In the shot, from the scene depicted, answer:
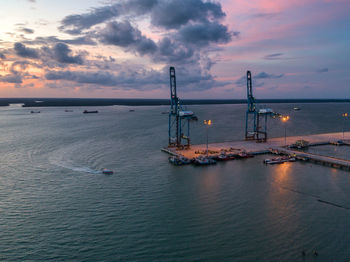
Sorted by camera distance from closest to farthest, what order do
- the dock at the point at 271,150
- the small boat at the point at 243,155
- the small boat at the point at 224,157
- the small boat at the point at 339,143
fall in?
the dock at the point at 271,150
the small boat at the point at 224,157
the small boat at the point at 243,155
the small boat at the point at 339,143

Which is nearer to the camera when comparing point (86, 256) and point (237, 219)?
point (86, 256)

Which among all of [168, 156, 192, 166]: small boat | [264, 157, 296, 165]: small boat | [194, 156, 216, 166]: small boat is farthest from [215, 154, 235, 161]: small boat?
[264, 157, 296, 165]: small boat

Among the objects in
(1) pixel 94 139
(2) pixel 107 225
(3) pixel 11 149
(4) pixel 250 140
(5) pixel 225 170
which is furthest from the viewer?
(1) pixel 94 139

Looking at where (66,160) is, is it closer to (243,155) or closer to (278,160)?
(243,155)

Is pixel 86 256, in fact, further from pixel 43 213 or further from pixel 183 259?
pixel 43 213

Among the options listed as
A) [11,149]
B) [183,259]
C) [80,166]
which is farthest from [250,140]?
[11,149]

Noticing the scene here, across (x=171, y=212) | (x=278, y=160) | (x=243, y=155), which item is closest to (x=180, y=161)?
(x=243, y=155)

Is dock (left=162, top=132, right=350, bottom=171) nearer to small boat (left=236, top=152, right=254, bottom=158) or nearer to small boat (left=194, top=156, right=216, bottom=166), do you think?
small boat (left=236, top=152, right=254, bottom=158)

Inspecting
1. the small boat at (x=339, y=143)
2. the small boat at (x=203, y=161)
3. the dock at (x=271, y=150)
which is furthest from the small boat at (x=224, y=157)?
the small boat at (x=339, y=143)

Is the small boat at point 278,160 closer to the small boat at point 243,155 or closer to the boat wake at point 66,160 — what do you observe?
the small boat at point 243,155
